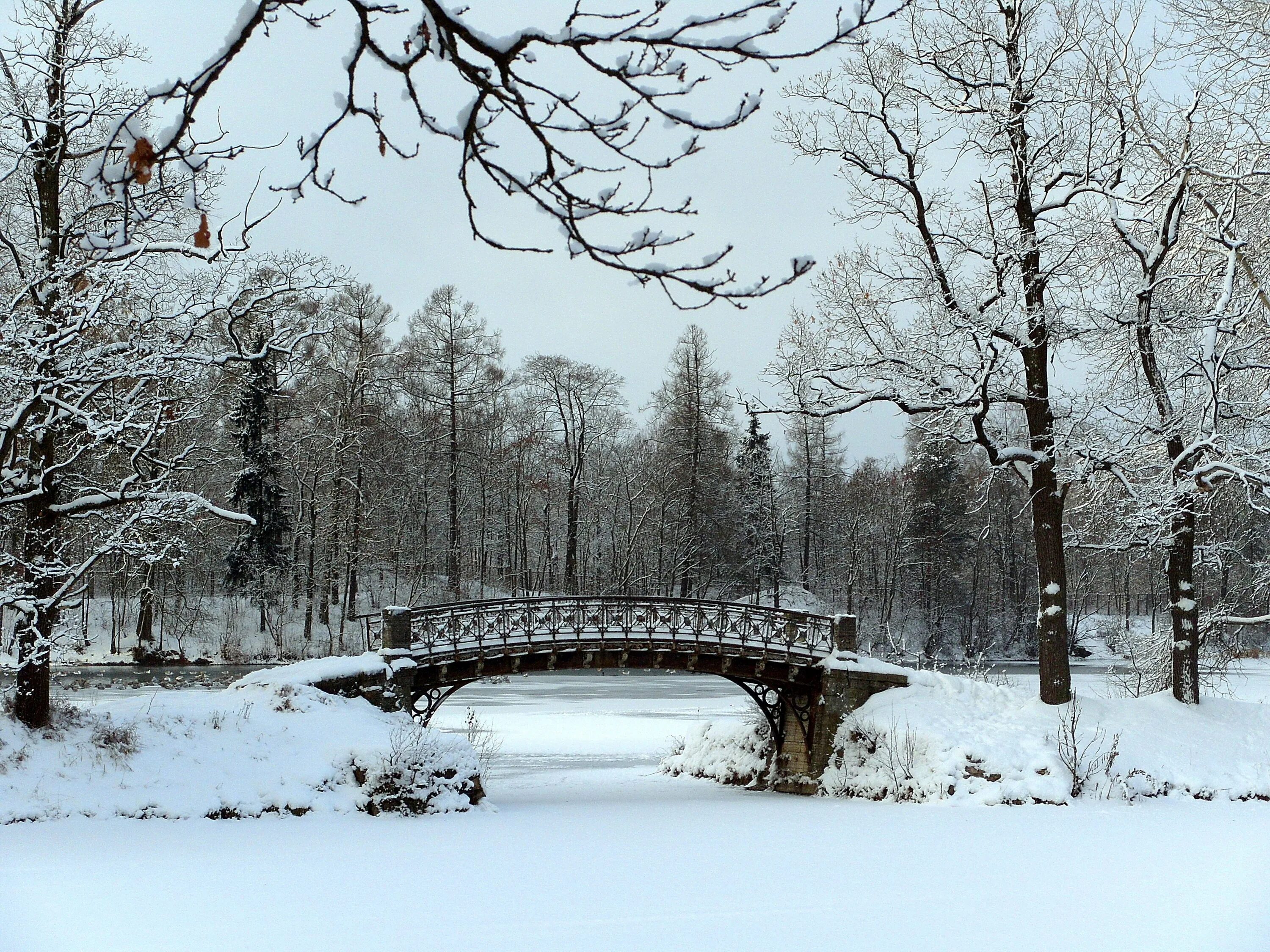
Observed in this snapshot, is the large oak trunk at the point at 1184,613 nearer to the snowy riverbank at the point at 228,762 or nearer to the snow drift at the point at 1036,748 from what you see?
the snow drift at the point at 1036,748

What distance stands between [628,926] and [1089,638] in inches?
2009

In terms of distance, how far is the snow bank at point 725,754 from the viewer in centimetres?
2100

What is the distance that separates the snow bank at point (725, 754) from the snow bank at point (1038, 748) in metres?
2.82

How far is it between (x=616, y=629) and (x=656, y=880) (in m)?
9.93

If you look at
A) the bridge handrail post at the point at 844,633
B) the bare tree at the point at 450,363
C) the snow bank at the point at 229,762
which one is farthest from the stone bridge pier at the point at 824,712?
the bare tree at the point at 450,363

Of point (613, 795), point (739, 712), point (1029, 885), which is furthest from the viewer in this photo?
point (739, 712)

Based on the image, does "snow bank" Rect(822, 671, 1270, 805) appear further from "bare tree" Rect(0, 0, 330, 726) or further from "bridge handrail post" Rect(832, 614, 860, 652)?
"bare tree" Rect(0, 0, 330, 726)

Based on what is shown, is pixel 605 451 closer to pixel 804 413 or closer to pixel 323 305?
pixel 323 305

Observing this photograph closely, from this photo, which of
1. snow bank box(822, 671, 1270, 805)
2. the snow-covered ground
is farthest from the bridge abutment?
snow bank box(822, 671, 1270, 805)

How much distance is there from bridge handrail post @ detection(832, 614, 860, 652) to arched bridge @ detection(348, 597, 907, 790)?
0.07 feet

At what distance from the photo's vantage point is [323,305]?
36.8 m

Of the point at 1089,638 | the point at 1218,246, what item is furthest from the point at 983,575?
the point at 1218,246

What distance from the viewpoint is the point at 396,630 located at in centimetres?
1792

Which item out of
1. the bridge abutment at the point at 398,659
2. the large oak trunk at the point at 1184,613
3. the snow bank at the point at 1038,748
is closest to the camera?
the snow bank at the point at 1038,748
